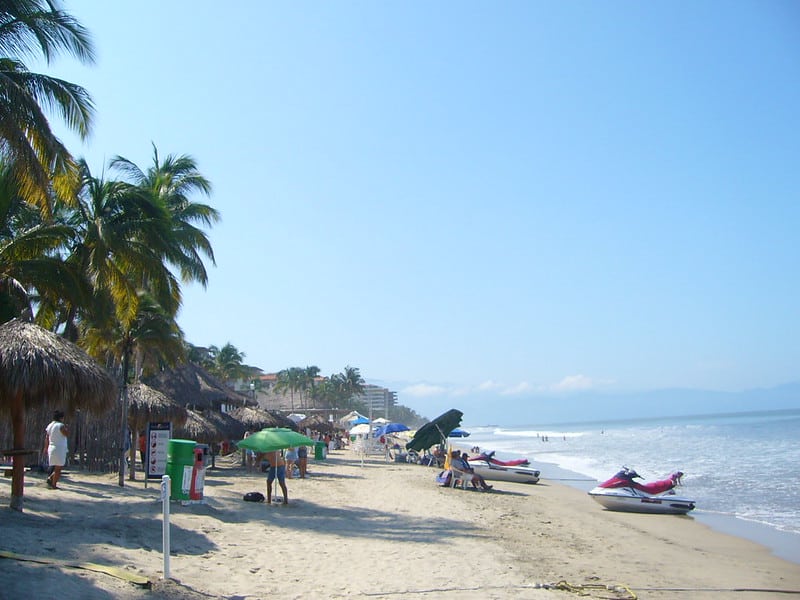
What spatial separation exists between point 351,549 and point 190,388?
1753 centimetres

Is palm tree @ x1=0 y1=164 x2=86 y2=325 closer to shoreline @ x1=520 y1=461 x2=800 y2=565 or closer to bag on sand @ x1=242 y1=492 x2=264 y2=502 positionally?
bag on sand @ x1=242 y1=492 x2=264 y2=502

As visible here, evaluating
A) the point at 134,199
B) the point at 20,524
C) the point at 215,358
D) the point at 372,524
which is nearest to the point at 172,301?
the point at 134,199

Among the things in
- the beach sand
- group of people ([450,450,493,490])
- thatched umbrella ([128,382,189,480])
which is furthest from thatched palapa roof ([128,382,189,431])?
group of people ([450,450,493,490])

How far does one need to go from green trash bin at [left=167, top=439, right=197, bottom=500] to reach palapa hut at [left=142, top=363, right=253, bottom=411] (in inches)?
532

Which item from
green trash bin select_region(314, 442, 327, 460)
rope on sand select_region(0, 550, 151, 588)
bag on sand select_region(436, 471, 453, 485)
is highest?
rope on sand select_region(0, 550, 151, 588)

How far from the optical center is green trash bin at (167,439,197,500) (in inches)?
422

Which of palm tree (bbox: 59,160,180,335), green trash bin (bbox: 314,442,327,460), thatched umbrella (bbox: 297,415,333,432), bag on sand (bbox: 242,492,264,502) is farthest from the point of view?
thatched umbrella (bbox: 297,415,333,432)

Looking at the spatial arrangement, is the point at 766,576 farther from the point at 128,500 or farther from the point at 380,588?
the point at 128,500

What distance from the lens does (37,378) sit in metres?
8.37

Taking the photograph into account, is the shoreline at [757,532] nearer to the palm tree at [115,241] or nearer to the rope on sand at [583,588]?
the rope on sand at [583,588]

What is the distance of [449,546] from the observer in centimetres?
980

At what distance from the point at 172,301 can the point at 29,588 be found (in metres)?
12.2

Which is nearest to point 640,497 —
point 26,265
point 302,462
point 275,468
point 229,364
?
point 302,462

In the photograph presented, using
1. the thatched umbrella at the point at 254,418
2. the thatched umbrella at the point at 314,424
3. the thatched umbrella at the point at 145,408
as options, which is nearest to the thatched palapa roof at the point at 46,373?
the thatched umbrella at the point at 145,408
